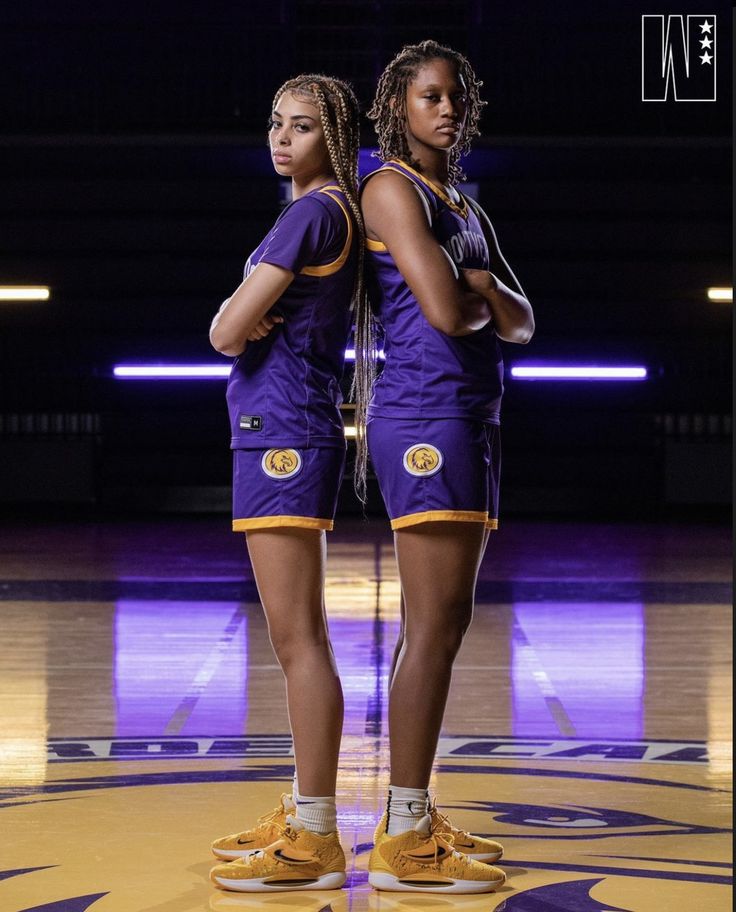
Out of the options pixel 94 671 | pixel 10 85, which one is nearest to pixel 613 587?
pixel 94 671

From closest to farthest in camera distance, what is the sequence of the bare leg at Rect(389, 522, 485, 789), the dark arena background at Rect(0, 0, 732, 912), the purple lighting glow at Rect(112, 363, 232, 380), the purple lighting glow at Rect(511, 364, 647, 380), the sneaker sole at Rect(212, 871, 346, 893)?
the sneaker sole at Rect(212, 871, 346, 893)
the bare leg at Rect(389, 522, 485, 789)
the dark arena background at Rect(0, 0, 732, 912)
the purple lighting glow at Rect(511, 364, 647, 380)
the purple lighting glow at Rect(112, 363, 232, 380)

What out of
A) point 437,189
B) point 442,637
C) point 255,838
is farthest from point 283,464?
point 255,838

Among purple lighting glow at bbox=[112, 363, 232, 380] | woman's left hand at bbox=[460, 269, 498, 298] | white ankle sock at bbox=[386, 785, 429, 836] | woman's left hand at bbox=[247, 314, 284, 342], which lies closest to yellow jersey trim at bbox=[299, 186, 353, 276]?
woman's left hand at bbox=[247, 314, 284, 342]

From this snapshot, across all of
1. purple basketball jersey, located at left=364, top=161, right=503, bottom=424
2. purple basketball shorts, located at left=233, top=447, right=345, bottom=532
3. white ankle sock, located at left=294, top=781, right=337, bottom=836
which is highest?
purple basketball jersey, located at left=364, top=161, right=503, bottom=424

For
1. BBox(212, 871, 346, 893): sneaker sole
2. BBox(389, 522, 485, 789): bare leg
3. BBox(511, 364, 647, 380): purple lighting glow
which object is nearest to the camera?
BBox(212, 871, 346, 893): sneaker sole

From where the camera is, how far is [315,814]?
8.32 ft

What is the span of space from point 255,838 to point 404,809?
301 millimetres

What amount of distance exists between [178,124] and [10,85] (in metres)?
1.97

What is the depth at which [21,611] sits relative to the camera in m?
7.10

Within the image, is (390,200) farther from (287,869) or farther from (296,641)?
(287,869)

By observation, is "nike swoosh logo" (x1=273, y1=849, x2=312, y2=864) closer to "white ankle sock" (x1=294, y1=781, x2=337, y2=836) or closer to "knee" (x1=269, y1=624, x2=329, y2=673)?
"white ankle sock" (x1=294, y1=781, x2=337, y2=836)

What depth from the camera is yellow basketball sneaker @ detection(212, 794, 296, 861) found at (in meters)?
2.56

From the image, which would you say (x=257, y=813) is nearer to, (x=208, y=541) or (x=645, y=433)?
(x=208, y=541)

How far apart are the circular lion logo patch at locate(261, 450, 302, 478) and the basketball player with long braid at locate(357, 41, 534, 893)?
16 cm
